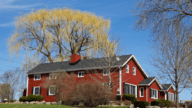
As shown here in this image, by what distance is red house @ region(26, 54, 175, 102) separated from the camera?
28.8 meters

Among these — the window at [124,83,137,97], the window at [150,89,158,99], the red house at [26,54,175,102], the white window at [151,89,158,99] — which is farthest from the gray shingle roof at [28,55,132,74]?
the white window at [151,89,158,99]

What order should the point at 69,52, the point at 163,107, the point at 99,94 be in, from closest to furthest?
the point at 99,94 < the point at 163,107 < the point at 69,52

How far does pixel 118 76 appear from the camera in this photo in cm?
2817

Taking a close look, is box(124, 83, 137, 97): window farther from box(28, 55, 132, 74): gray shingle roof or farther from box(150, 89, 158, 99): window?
box(28, 55, 132, 74): gray shingle roof

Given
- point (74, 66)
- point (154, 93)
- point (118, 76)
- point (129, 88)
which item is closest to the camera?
point (118, 76)

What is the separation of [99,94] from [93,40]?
21367mm

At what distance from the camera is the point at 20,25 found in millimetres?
37219

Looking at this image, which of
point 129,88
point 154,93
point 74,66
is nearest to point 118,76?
point 129,88

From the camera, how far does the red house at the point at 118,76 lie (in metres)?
28.8

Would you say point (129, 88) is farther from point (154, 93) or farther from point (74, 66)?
point (74, 66)

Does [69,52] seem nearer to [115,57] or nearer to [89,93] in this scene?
[115,57]

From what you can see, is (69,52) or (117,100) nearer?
(117,100)

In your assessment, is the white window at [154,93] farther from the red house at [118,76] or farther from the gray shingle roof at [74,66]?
the gray shingle roof at [74,66]

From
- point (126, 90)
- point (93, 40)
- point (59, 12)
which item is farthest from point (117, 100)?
point (59, 12)
